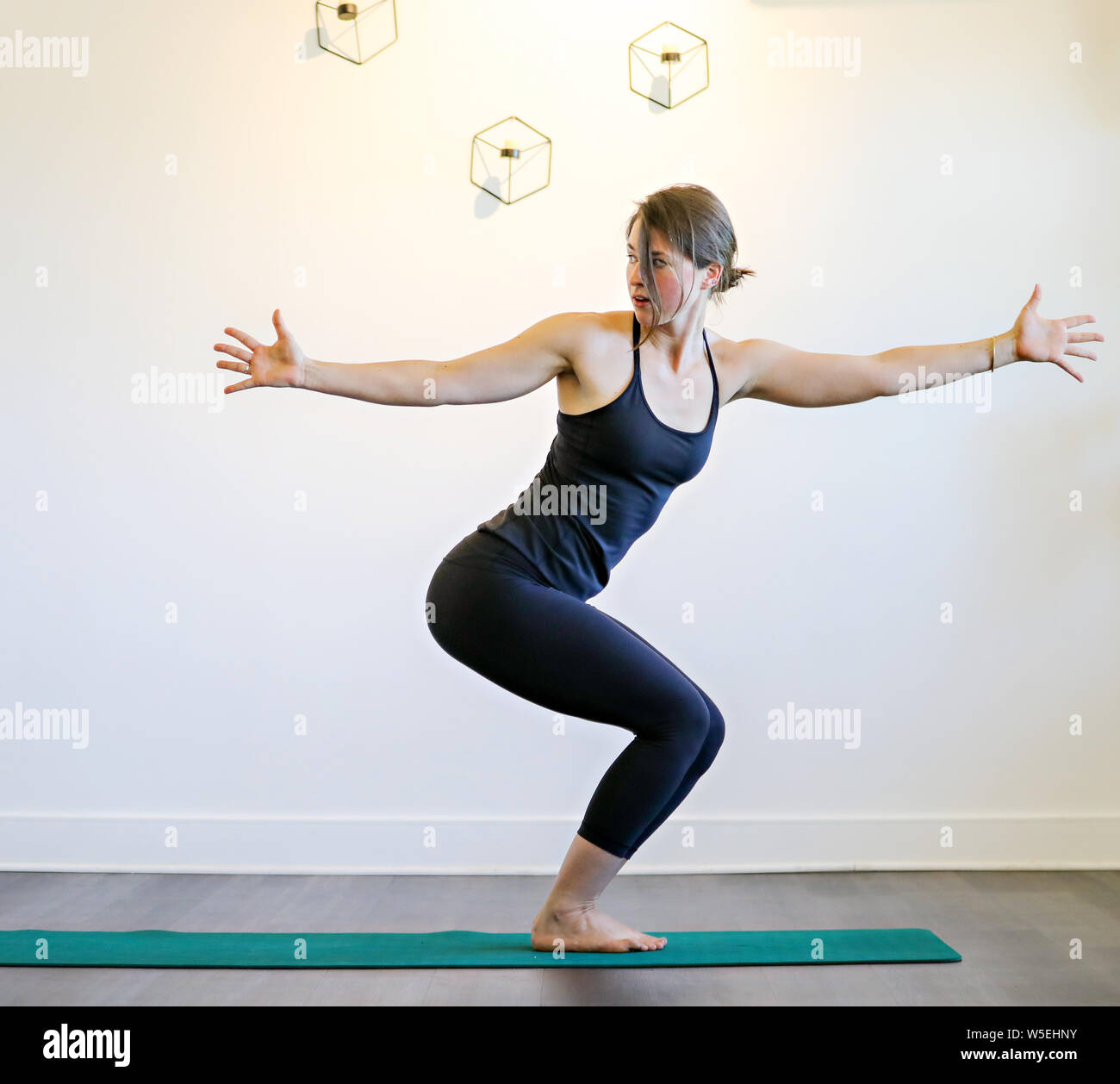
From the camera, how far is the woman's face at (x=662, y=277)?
210cm

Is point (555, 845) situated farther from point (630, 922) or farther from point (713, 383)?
point (713, 383)

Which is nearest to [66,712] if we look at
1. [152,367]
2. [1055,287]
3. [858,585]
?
[152,367]

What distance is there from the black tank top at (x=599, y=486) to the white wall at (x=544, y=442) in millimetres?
1120

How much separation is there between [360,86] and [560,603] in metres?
2.02

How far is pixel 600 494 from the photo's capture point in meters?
2.13

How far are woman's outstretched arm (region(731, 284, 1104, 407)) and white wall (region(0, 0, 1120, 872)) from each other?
40.4 inches

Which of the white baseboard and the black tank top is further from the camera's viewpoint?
the white baseboard

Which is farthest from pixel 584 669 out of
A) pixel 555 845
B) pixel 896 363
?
pixel 555 845

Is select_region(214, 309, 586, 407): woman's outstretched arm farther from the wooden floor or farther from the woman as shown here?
the wooden floor

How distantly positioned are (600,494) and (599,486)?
15mm

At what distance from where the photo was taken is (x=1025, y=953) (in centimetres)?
241

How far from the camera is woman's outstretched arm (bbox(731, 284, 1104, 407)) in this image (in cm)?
225

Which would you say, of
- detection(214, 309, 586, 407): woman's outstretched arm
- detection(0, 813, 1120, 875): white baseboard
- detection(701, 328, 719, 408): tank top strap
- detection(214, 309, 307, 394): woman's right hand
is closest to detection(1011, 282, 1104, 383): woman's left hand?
detection(701, 328, 719, 408): tank top strap
